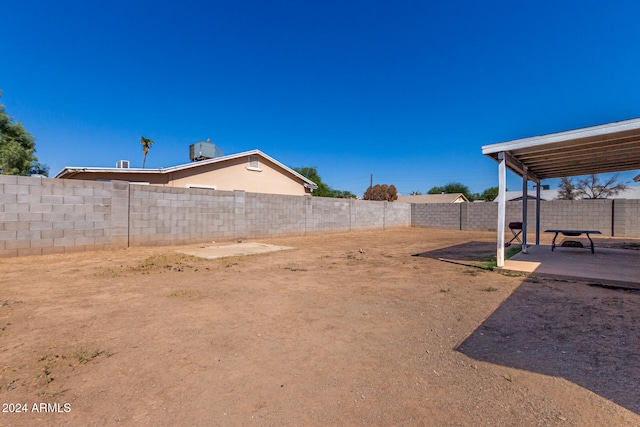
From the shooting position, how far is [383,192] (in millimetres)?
40156

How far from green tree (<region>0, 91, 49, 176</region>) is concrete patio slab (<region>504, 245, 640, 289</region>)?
2181cm

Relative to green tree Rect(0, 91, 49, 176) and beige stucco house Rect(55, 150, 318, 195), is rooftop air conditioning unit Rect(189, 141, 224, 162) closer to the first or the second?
beige stucco house Rect(55, 150, 318, 195)

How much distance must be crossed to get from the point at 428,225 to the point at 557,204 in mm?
7055

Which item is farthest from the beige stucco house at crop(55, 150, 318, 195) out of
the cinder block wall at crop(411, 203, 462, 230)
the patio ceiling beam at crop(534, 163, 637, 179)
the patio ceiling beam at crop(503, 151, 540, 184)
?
the patio ceiling beam at crop(534, 163, 637, 179)

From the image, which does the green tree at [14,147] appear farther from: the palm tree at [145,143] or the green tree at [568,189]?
the green tree at [568,189]

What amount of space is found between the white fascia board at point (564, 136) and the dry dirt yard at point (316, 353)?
257 centimetres

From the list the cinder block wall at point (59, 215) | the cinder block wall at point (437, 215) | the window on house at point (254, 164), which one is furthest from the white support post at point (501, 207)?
the cinder block wall at point (437, 215)

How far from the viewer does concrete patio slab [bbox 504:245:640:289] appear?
4.99 metres

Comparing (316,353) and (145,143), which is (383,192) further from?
(316,353)

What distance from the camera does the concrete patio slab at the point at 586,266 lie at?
16.4 feet

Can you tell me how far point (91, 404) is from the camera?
1845 mm

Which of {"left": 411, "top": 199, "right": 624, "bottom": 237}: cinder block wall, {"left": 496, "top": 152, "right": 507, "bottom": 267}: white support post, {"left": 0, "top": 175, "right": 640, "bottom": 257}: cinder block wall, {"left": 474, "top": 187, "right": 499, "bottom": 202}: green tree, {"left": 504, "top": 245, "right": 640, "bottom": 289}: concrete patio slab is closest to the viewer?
{"left": 504, "top": 245, "right": 640, "bottom": 289}: concrete patio slab

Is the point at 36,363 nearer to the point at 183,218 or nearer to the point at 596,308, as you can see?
the point at 596,308

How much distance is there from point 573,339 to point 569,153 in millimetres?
5722
